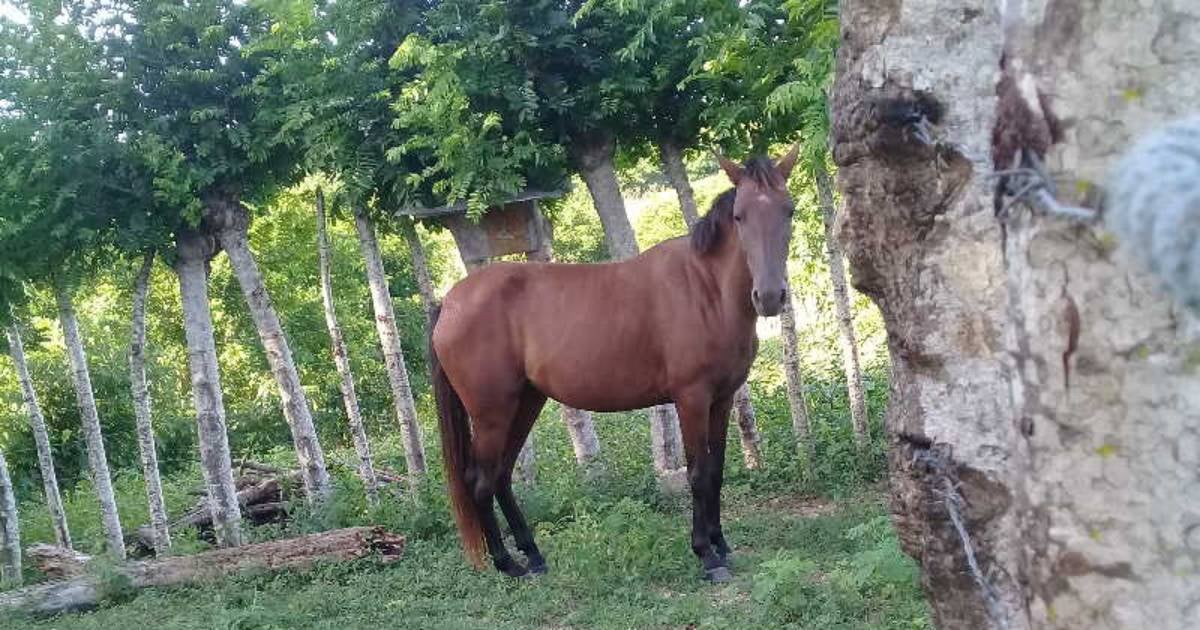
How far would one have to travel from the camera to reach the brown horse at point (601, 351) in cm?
552

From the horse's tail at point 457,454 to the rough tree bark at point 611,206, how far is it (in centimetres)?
163

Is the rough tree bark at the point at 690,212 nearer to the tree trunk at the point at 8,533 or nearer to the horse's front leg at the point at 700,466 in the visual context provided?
the horse's front leg at the point at 700,466

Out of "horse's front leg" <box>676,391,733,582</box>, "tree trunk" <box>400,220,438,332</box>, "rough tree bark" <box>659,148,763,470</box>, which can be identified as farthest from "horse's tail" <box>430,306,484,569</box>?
"rough tree bark" <box>659,148,763,470</box>

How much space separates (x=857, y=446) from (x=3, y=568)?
647cm

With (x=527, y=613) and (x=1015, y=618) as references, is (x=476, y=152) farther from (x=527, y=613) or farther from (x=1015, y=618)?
(x=1015, y=618)

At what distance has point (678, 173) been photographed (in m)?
7.50

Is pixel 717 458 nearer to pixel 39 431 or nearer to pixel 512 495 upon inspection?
pixel 512 495

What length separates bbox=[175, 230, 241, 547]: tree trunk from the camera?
7656mm

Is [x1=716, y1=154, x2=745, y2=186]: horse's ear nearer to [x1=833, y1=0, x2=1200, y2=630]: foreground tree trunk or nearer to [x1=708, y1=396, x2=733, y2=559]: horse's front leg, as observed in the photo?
[x1=708, y1=396, x2=733, y2=559]: horse's front leg

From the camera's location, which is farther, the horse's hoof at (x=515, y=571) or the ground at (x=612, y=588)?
the horse's hoof at (x=515, y=571)

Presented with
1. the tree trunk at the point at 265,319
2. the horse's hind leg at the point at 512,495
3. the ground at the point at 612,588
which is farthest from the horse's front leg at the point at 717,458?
the tree trunk at the point at 265,319

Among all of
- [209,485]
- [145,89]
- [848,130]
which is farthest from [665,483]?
[848,130]

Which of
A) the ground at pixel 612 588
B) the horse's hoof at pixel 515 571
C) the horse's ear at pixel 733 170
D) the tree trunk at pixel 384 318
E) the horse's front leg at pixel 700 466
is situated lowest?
the horse's hoof at pixel 515 571

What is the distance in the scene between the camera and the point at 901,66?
2064 millimetres
